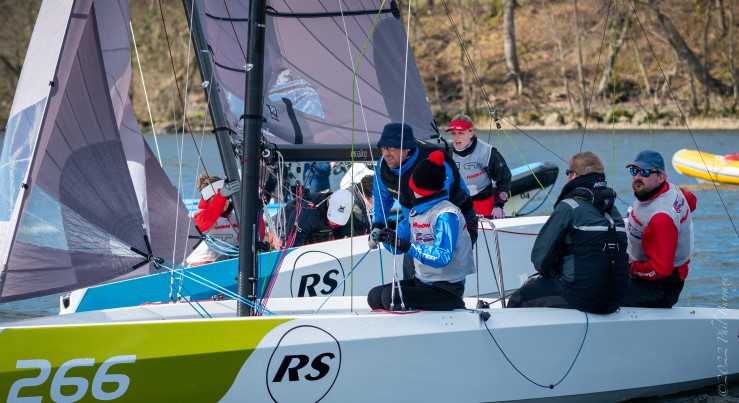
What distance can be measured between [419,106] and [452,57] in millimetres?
33808

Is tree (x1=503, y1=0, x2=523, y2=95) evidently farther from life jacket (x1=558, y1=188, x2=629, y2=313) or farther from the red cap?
life jacket (x1=558, y1=188, x2=629, y2=313)

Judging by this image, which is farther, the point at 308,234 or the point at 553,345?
the point at 308,234

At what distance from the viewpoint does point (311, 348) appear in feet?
15.0

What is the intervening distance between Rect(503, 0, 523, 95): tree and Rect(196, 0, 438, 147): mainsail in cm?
3166

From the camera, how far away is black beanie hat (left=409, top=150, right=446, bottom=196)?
14.8ft

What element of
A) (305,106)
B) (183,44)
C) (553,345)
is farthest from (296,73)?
(183,44)

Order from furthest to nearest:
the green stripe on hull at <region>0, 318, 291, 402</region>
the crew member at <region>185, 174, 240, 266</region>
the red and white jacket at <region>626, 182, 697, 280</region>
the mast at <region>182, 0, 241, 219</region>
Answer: the crew member at <region>185, 174, 240, 266</region> → the mast at <region>182, 0, 241, 219</region> → the red and white jacket at <region>626, 182, 697, 280</region> → the green stripe on hull at <region>0, 318, 291, 402</region>

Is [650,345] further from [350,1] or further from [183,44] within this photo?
[183,44]

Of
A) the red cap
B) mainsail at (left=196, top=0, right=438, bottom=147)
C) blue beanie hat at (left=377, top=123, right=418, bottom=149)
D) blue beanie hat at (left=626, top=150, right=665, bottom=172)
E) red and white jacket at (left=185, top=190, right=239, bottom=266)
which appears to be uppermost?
mainsail at (left=196, top=0, right=438, bottom=147)

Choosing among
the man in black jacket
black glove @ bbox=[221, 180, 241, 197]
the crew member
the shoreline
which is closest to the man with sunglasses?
the man in black jacket

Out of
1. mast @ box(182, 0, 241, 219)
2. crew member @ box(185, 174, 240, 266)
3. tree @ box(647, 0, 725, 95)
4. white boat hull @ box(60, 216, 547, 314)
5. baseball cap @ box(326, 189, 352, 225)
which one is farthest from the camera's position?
tree @ box(647, 0, 725, 95)

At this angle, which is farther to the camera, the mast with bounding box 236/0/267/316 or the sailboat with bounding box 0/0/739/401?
the mast with bounding box 236/0/267/316

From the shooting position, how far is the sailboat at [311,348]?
4.34 metres

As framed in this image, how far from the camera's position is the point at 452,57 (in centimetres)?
4128
